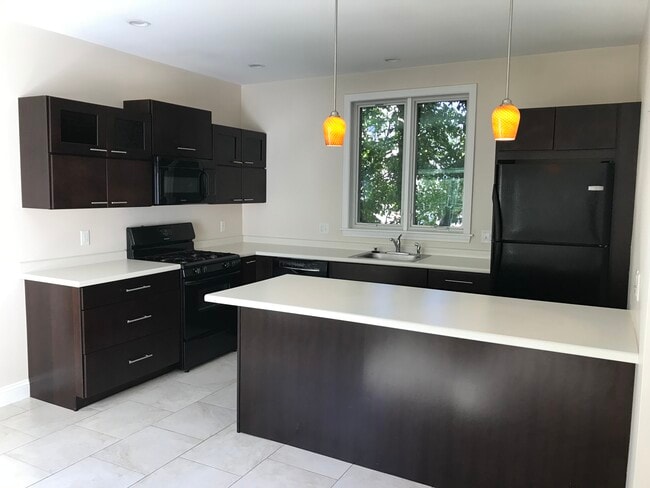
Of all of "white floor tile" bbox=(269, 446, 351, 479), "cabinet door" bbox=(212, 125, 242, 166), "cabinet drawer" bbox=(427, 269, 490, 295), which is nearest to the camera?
"white floor tile" bbox=(269, 446, 351, 479)

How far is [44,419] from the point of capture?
3.25 metres

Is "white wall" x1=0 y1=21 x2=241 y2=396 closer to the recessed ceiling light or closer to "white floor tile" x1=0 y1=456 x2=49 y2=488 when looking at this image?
the recessed ceiling light

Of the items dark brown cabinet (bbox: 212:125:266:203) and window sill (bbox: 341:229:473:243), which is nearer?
window sill (bbox: 341:229:473:243)

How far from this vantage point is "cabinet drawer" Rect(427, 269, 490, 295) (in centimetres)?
393

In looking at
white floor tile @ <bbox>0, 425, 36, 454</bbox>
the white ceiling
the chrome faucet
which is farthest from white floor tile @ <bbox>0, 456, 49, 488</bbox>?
the chrome faucet

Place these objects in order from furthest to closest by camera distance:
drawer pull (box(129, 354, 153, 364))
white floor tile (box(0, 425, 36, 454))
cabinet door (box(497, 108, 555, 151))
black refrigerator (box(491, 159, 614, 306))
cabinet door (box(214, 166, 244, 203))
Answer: cabinet door (box(214, 166, 244, 203)) < drawer pull (box(129, 354, 153, 364)) < cabinet door (box(497, 108, 555, 151)) < black refrigerator (box(491, 159, 614, 306)) < white floor tile (box(0, 425, 36, 454))

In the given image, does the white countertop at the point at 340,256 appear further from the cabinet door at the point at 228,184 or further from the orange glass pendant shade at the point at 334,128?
the orange glass pendant shade at the point at 334,128

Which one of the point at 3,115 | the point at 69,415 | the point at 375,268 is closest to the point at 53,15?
the point at 3,115

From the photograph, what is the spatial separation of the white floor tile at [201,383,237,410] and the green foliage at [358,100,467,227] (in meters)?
2.20

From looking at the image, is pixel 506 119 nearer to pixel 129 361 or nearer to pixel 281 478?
pixel 281 478

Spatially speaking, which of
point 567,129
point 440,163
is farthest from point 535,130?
point 440,163

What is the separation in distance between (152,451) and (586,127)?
3.44m

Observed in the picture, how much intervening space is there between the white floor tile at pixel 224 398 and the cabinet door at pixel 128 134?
1.89 meters

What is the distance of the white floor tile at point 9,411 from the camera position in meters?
3.29
